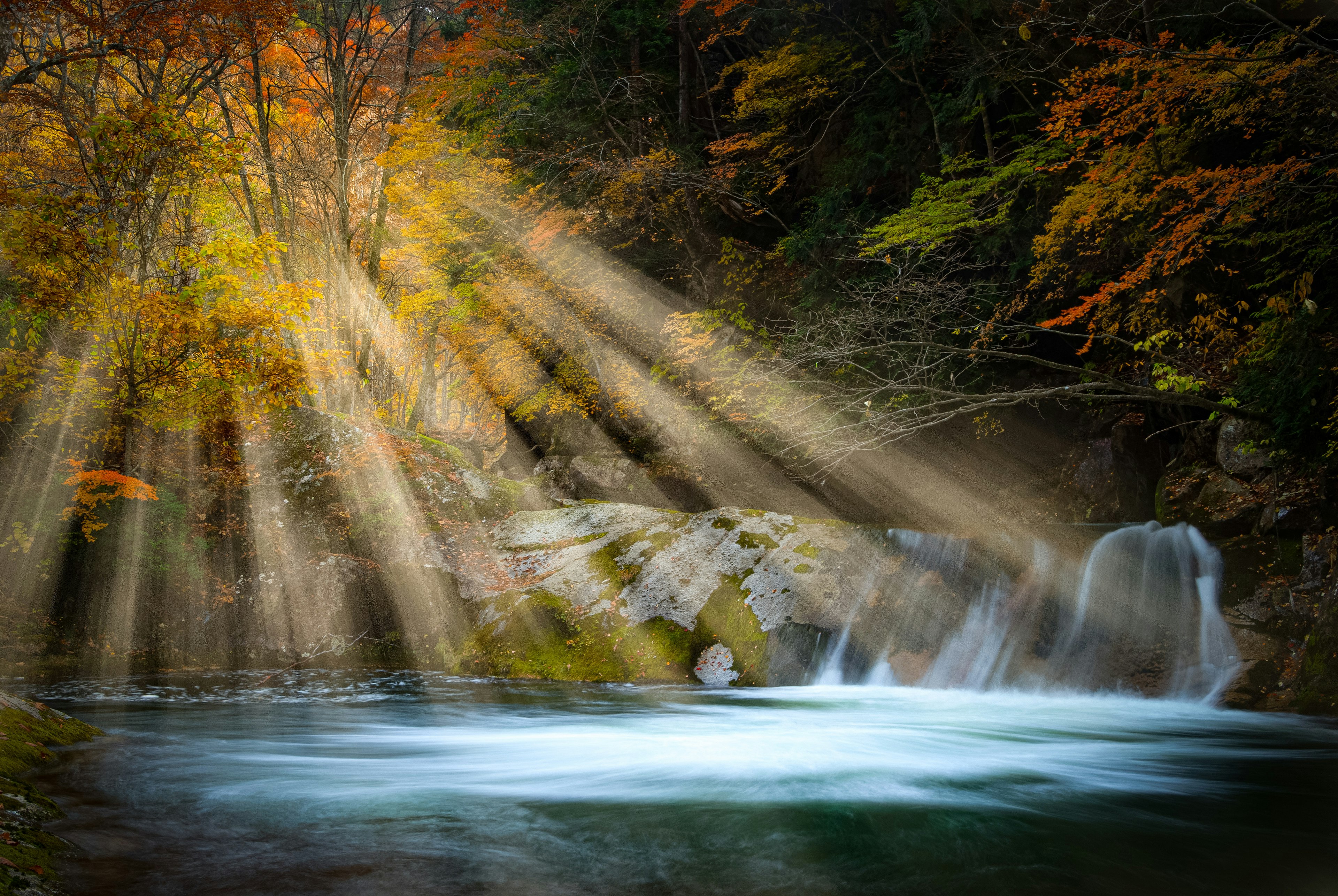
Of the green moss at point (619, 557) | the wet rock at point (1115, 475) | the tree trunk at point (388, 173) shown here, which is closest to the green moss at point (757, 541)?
the green moss at point (619, 557)

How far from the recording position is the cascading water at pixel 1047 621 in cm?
744

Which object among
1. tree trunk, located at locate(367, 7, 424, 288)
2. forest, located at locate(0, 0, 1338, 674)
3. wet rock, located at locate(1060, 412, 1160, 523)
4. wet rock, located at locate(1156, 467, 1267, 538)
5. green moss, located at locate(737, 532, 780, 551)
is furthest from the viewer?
tree trunk, located at locate(367, 7, 424, 288)

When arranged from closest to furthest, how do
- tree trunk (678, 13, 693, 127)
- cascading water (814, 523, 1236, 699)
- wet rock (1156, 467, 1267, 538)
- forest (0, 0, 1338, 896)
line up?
forest (0, 0, 1338, 896)
cascading water (814, 523, 1236, 699)
wet rock (1156, 467, 1267, 538)
tree trunk (678, 13, 693, 127)

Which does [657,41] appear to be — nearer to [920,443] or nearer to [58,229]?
[920,443]

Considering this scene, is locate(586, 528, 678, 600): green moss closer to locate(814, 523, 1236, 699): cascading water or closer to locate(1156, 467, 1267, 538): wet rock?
locate(814, 523, 1236, 699): cascading water

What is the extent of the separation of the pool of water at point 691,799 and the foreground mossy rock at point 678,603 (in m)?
1.72

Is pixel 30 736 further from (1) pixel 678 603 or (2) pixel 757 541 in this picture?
(2) pixel 757 541

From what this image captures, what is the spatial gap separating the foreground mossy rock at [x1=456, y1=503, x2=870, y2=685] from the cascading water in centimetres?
53

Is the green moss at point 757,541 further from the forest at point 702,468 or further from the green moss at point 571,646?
the green moss at point 571,646

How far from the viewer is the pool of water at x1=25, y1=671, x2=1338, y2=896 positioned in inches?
105

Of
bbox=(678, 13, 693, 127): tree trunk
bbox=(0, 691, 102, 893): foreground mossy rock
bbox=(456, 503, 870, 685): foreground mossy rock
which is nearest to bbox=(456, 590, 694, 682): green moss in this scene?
bbox=(456, 503, 870, 685): foreground mossy rock

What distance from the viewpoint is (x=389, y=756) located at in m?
4.91

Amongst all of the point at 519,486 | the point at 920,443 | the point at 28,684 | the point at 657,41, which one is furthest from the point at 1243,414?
the point at 28,684

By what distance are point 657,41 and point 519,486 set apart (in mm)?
9336
